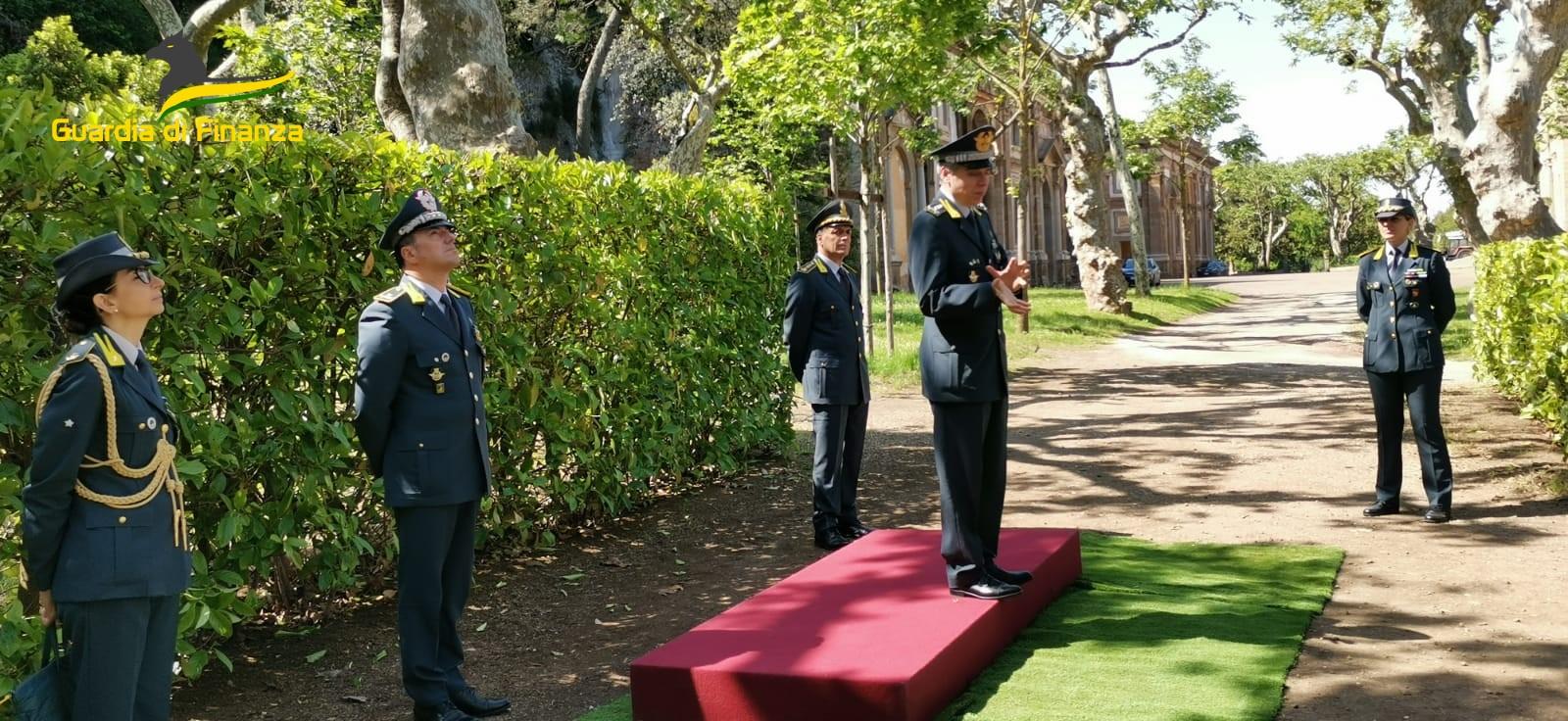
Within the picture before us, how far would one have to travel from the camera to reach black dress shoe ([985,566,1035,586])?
228 inches

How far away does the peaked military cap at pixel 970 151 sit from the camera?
580 cm

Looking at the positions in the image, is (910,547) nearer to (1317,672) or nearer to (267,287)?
(1317,672)

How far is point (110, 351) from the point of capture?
3750mm

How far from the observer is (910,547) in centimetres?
675

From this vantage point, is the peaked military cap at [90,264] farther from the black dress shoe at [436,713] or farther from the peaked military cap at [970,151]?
the peaked military cap at [970,151]

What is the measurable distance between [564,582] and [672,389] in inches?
86.8

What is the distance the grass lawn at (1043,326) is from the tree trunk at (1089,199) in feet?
2.22

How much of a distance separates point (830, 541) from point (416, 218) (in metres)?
3.99

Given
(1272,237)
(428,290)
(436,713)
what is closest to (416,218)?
(428,290)

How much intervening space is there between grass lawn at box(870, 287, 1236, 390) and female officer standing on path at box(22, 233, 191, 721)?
438 inches

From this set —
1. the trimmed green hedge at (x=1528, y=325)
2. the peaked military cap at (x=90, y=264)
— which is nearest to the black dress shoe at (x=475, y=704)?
the peaked military cap at (x=90, y=264)

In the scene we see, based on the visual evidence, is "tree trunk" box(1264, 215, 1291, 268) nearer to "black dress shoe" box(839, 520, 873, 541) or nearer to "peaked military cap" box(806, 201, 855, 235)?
"peaked military cap" box(806, 201, 855, 235)

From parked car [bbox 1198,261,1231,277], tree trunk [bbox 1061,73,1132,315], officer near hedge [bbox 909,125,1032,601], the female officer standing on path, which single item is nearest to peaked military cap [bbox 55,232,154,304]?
the female officer standing on path

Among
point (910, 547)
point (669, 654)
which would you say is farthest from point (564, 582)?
point (669, 654)
